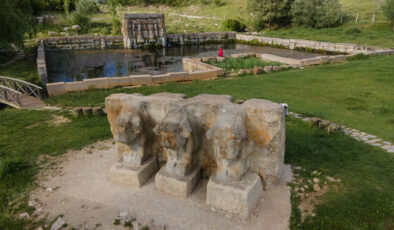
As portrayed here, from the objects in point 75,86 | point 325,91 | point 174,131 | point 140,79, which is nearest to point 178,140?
point 174,131

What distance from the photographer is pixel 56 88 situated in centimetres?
1292

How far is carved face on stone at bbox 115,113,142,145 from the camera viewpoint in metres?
5.00

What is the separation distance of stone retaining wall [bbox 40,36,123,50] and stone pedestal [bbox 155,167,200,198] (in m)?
30.6

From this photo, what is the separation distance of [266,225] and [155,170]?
250cm

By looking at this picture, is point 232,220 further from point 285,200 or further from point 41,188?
point 41,188

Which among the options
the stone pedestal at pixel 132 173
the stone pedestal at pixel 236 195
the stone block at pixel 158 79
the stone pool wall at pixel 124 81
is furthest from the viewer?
the stone block at pixel 158 79

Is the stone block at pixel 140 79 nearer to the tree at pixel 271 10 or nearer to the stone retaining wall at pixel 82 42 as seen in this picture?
the stone retaining wall at pixel 82 42

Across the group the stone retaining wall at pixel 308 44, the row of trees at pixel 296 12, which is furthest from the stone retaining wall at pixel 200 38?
the row of trees at pixel 296 12

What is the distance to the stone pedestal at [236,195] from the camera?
14.5ft

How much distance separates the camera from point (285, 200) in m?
4.77

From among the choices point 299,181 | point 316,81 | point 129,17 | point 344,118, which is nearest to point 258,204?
point 299,181

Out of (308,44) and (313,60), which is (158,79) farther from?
(308,44)

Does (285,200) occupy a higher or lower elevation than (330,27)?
lower

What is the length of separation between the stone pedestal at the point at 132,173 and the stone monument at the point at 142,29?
28.0 m
